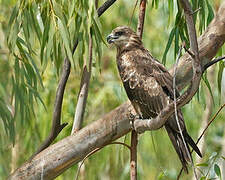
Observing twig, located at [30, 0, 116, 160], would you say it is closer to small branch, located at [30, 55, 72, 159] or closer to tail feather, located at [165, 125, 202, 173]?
small branch, located at [30, 55, 72, 159]

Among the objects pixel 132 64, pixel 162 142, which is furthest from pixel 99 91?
pixel 132 64

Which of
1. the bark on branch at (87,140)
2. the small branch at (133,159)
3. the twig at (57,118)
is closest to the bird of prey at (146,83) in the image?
the small branch at (133,159)

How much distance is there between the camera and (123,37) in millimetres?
4297

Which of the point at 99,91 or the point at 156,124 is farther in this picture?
the point at 99,91

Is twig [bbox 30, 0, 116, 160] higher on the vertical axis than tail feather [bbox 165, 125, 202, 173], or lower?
higher

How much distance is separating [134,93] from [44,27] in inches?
26.3

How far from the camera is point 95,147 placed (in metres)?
3.36

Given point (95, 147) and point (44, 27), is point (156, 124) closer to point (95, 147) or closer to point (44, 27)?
point (95, 147)

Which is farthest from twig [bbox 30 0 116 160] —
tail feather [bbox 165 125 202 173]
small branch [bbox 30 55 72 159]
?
tail feather [bbox 165 125 202 173]

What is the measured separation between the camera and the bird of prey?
3.56 metres

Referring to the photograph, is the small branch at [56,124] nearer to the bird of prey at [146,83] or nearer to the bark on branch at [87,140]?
the bark on branch at [87,140]

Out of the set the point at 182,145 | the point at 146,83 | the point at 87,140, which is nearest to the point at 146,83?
the point at 146,83

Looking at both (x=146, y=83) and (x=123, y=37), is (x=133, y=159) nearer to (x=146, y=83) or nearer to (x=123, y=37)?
(x=146, y=83)

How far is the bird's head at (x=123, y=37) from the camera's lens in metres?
4.25
